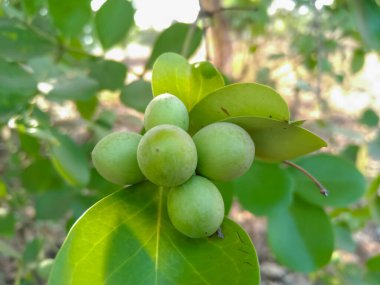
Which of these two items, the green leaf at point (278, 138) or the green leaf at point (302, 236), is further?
the green leaf at point (302, 236)

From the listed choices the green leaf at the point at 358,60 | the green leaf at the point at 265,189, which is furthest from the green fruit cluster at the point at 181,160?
the green leaf at the point at 358,60

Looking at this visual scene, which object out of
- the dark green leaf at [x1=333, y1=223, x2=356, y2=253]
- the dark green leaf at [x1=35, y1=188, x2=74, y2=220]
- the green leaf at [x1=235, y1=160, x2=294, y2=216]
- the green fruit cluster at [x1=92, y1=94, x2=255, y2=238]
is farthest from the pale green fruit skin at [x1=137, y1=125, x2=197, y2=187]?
the dark green leaf at [x1=333, y1=223, x2=356, y2=253]

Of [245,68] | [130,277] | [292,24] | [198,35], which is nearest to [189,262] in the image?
[130,277]

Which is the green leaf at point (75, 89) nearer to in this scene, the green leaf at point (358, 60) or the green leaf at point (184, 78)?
the green leaf at point (184, 78)

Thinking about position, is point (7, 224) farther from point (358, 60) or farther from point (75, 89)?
point (358, 60)

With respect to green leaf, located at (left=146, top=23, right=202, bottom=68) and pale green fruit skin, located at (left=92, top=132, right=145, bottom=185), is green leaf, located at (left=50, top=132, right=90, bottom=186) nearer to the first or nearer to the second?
green leaf, located at (left=146, top=23, right=202, bottom=68)

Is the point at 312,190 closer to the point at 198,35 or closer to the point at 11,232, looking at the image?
the point at 198,35

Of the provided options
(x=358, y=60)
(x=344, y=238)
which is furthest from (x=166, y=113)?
(x=358, y=60)
